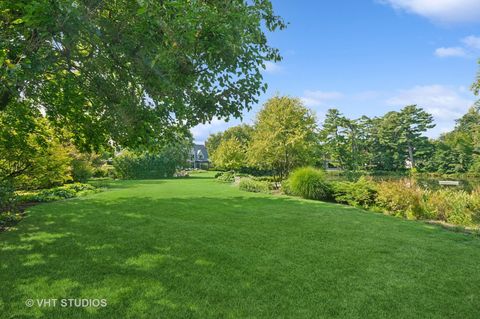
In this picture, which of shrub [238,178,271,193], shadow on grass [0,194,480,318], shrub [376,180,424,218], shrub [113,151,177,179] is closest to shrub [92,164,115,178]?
shrub [113,151,177,179]

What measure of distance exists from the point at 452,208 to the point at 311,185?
223 inches

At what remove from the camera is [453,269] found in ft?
16.0

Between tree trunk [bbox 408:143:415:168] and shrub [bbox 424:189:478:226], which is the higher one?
tree trunk [bbox 408:143:415:168]

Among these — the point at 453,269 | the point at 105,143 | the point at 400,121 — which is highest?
the point at 400,121

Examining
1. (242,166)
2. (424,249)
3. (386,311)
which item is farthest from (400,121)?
(386,311)

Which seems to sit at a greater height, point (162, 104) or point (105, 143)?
point (162, 104)

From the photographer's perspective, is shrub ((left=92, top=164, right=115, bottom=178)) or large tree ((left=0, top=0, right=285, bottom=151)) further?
shrub ((left=92, top=164, right=115, bottom=178))

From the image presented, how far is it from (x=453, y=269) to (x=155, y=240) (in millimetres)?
5695

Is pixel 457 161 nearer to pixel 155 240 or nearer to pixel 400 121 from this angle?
pixel 400 121

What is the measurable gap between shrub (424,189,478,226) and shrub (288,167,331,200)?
173 inches

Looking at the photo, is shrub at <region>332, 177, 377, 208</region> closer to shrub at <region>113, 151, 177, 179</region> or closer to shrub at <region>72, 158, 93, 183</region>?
shrub at <region>72, 158, 93, 183</region>

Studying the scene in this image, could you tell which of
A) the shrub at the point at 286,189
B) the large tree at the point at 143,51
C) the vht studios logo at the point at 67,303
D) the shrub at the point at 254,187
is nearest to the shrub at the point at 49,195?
the large tree at the point at 143,51

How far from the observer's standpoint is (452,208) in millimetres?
9758

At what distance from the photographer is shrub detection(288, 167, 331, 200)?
1391 cm
